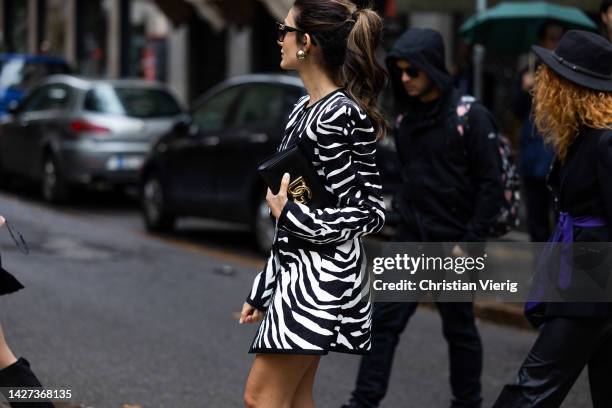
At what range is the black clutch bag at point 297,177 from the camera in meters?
3.86

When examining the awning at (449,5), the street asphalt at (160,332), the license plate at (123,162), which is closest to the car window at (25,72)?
the license plate at (123,162)

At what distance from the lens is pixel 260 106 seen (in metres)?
11.7

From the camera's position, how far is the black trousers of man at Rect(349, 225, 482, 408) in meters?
5.68

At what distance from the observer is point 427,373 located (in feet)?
23.0

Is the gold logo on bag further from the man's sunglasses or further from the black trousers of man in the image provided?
the black trousers of man

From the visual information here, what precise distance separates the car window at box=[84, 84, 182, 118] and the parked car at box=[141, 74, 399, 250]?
217 centimetres

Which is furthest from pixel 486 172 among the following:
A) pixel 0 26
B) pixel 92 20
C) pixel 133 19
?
pixel 0 26

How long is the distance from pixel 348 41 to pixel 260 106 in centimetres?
776

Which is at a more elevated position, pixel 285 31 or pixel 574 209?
pixel 285 31

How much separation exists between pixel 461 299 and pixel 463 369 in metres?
0.36

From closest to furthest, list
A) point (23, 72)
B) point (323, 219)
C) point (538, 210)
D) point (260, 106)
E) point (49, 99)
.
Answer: point (323, 219) < point (538, 210) < point (260, 106) < point (49, 99) < point (23, 72)

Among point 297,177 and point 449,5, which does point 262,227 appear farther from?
point 297,177

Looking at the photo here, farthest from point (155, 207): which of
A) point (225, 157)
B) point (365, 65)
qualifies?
point (365, 65)

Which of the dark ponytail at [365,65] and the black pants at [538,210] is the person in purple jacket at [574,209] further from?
the black pants at [538,210]
